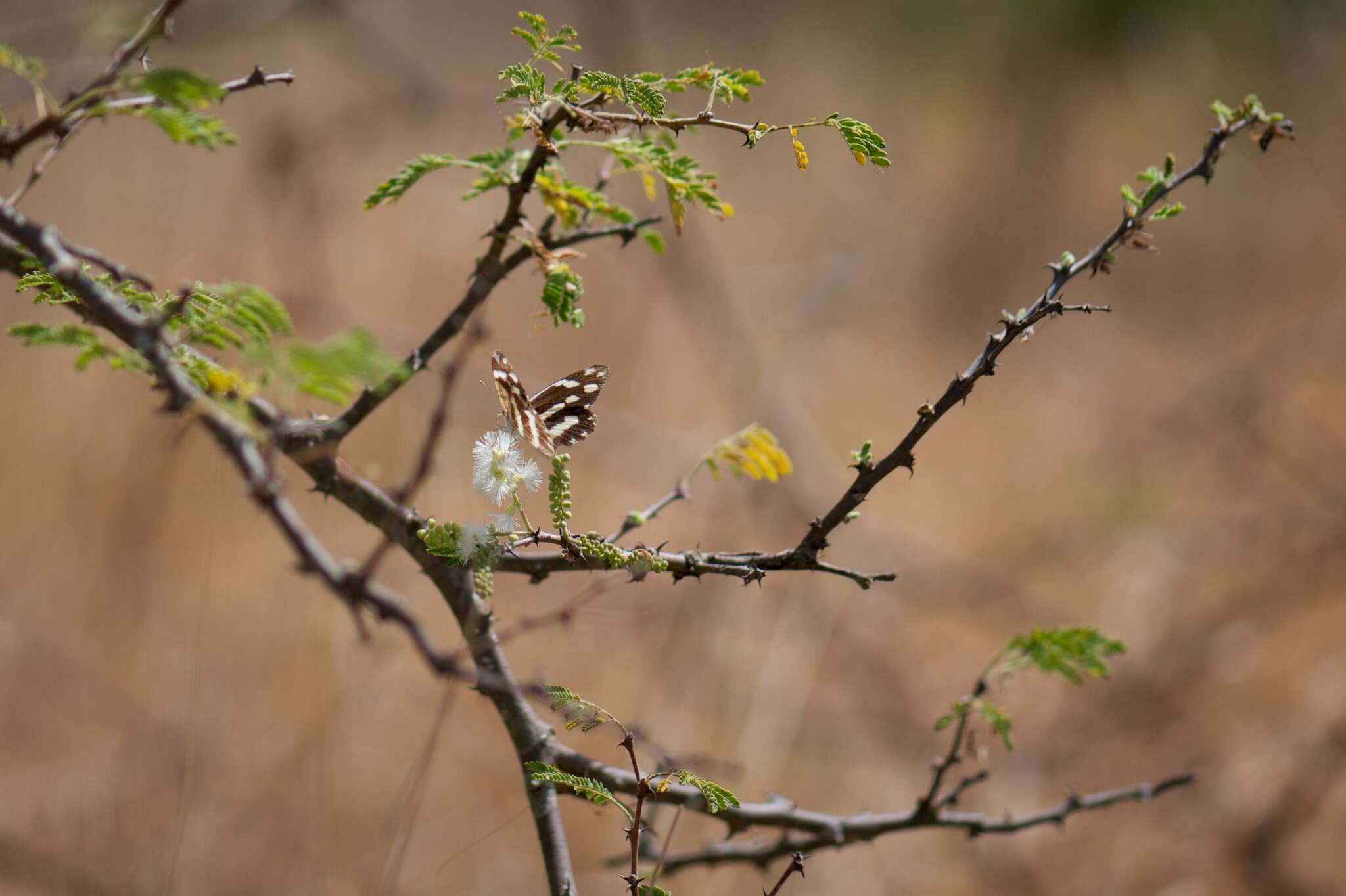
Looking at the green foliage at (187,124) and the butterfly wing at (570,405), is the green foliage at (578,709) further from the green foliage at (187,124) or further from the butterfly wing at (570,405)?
the green foliage at (187,124)

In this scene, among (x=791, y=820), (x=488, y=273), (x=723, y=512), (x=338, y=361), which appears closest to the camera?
(x=338, y=361)

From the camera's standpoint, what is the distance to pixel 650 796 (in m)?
0.52

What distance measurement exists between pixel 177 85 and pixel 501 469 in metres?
0.19

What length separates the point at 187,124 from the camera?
1.17ft

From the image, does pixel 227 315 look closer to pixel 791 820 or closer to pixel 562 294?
pixel 562 294

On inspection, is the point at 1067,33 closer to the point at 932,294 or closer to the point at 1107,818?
the point at 932,294

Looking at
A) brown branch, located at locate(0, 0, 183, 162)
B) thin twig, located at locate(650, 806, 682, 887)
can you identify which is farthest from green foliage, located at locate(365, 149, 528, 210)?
thin twig, located at locate(650, 806, 682, 887)

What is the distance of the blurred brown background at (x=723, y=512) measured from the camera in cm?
130

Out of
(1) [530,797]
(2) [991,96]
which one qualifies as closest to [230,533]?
(1) [530,797]

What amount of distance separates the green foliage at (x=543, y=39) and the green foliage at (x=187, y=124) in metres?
0.14

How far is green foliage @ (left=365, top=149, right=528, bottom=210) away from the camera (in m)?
0.44

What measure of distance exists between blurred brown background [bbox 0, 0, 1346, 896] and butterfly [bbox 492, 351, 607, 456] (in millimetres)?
316

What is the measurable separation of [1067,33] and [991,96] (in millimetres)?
404

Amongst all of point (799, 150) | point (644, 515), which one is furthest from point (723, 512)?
point (799, 150)
